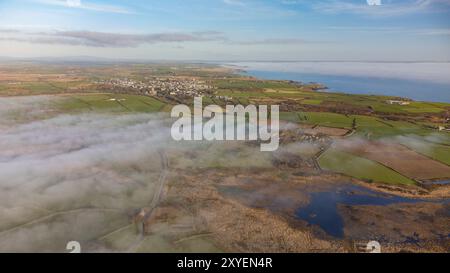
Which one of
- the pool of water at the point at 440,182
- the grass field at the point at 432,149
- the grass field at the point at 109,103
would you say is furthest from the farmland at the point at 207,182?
the grass field at the point at 109,103

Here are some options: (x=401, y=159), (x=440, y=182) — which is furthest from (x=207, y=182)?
(x=401, y=159)

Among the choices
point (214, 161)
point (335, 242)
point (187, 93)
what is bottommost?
point (335, 242)

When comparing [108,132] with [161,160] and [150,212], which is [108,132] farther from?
[150,212]

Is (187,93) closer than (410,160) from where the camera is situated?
No

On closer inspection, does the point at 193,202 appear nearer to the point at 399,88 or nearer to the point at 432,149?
the point at 432,149

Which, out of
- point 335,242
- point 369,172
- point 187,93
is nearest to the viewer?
point 335,242

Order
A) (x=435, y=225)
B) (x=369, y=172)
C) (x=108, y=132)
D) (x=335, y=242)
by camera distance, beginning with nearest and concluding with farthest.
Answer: (x=335, y=242)
(x=435, y=225)
(x=369, y=172)
(x=108, y=132)

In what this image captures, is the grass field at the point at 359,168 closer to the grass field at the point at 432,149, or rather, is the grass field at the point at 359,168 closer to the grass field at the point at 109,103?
the grass field at the point at 432,149

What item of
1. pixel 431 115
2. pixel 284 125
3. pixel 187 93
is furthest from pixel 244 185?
pixel 187 93
